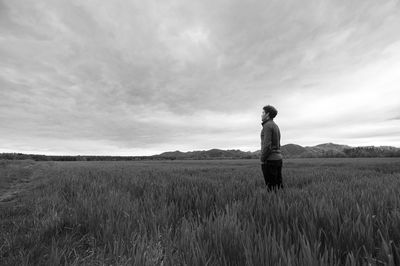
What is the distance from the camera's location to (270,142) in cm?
552

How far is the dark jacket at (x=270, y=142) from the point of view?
5.54 meters

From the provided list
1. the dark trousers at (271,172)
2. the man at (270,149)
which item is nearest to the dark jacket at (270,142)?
the man at (270,149)

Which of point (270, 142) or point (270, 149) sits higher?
point (270, 142)

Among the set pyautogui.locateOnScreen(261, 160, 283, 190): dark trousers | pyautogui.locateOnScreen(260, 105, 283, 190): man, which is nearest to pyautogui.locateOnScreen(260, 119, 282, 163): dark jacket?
pyautogui.locateOnScreen(260, 105, 283, 190): man

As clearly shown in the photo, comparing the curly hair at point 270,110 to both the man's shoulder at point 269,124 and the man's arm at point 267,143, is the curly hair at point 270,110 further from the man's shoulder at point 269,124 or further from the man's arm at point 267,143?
the man's arm at point 267,143

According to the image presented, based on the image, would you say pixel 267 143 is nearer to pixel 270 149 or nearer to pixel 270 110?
pixel 270 149

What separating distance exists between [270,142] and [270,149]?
18cm

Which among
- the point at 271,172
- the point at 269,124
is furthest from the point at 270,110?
the point at 271,172

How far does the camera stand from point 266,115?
5.90m

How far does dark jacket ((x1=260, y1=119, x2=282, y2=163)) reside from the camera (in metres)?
5.54

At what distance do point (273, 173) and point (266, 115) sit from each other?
149cm

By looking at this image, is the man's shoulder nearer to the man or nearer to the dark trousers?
the man

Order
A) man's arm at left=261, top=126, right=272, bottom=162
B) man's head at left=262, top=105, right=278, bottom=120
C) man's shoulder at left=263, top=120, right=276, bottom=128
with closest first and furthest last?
1. man's arm at left=261, top=126, right=272, bottom=162
2. man's shoulder at left=263, top=120, right=276, bottom=128
3. man's head at left=262, top=105, right=278, bottom=120

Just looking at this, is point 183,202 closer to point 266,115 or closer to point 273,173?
point 273,173
